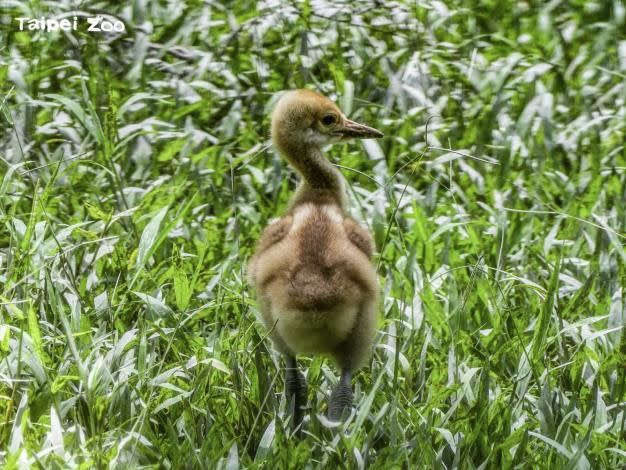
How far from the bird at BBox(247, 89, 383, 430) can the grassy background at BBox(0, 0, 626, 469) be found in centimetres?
12

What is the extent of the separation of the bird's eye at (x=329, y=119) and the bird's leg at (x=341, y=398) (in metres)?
1.01

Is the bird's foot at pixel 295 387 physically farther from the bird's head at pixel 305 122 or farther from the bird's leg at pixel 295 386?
the bird's head at pixel 305 122

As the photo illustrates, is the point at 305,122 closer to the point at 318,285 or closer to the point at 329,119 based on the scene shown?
the point at 329,119

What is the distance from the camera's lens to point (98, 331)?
178 inches

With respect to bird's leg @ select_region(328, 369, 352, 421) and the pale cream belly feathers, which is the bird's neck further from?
bird's leg @ select_region(328, 369, 352, 421)

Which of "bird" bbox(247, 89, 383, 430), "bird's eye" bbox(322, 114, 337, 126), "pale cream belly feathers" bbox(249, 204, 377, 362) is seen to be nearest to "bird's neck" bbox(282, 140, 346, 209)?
"bird" bbox(247, 89, 383, 430)

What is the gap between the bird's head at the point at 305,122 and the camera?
15.1ft

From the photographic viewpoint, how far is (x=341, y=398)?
408 centimetres

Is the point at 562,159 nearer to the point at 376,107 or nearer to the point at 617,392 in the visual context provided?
the point at 376,107

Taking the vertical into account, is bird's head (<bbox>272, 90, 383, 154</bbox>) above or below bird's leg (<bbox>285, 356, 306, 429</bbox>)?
above

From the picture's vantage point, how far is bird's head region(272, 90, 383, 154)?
4598 millimetres

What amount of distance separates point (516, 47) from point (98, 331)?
357 cm

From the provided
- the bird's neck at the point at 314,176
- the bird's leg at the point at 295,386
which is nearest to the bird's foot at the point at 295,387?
the bird's leg at the point at 295,386

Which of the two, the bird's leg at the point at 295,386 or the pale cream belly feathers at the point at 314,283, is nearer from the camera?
the pale cream belly feathers at the point at 314,283
